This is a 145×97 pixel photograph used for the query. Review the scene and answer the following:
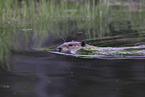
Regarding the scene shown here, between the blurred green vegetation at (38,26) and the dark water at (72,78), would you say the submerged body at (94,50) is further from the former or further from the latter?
the blurred green vegetation at (38,26)

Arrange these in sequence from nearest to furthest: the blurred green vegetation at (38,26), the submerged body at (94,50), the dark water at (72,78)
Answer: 1. the dark water at (72,78)
2. the submerged body at (94,50)
3. the blurred green vegetation at (38,26)

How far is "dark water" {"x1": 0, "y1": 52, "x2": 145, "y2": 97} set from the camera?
156 inches

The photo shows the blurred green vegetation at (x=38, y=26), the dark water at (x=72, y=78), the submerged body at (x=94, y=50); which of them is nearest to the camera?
the dark water at (x=72, y=78)

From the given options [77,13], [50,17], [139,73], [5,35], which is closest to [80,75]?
[139,73]

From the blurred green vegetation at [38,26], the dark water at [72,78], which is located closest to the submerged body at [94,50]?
the dark water at [72,78]

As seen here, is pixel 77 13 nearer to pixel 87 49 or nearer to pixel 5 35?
pixel 5 35

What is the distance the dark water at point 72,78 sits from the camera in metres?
3.96

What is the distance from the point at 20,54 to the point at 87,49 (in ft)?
6.32

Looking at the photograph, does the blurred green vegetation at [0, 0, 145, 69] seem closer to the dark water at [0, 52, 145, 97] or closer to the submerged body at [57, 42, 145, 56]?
the dark water at [0, 52, 145, 97]

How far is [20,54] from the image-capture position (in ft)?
23.2

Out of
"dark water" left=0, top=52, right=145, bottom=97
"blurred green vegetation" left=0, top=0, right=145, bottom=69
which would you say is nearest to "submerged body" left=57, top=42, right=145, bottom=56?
"dark water" left=0, top=52, right=145, bottom=97

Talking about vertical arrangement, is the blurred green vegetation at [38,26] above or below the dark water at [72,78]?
above

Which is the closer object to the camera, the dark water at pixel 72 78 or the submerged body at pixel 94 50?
the dark water at pixel 72 78

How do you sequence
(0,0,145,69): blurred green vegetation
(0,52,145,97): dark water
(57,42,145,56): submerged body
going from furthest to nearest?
(0,0,145,69): blurred green vegetation
(57,42,145,56): submerged body
(0,52,145,97): dark water
